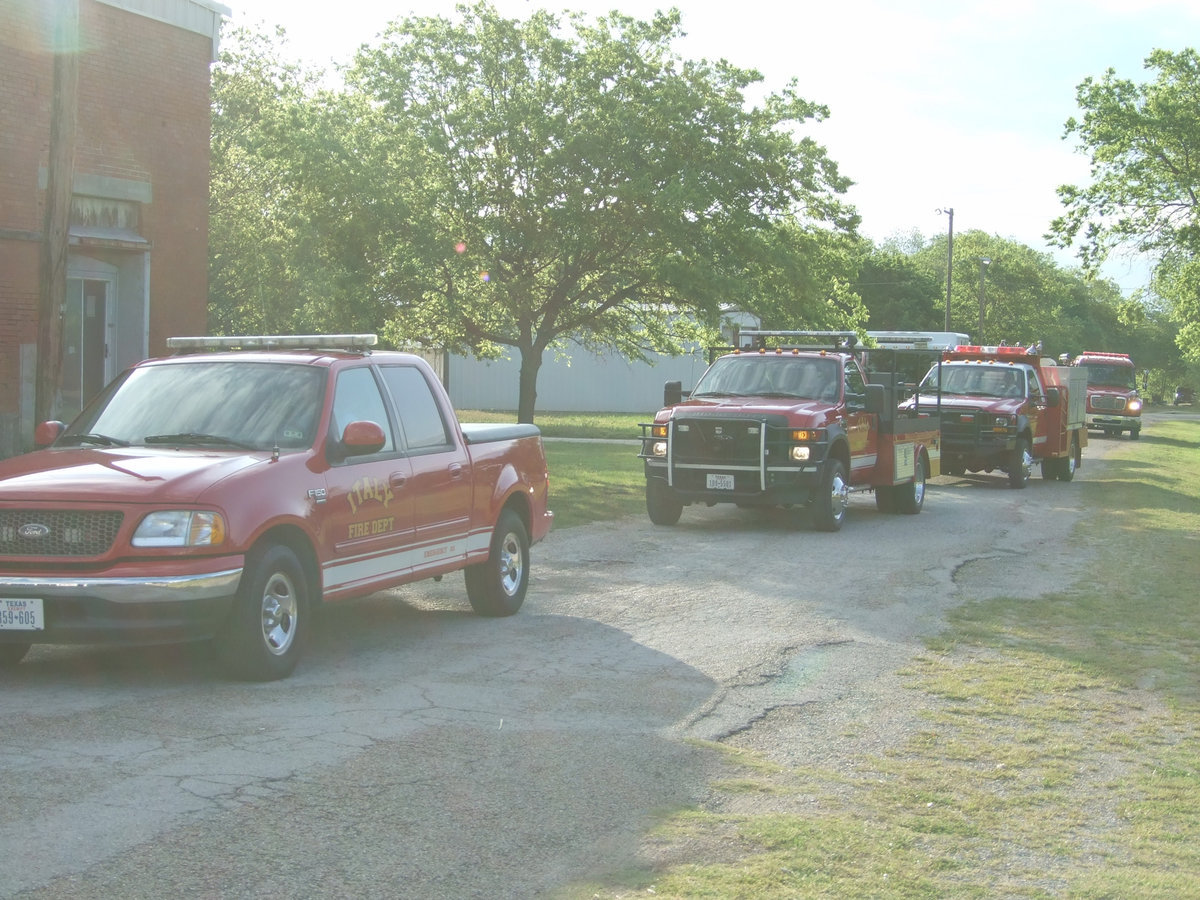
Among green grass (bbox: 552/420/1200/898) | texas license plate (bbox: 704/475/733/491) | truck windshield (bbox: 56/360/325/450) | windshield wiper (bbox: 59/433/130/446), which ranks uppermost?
truck windshield (bbox: 56/360/325/450)

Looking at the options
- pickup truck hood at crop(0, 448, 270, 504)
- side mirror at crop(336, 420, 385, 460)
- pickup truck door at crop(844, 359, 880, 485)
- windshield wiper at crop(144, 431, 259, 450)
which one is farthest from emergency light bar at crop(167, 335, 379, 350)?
pickup truck door at crop(844, 359, 880, 485)

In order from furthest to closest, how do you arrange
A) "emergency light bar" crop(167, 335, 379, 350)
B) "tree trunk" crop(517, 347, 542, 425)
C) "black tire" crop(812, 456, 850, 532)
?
"tree trunk" crop(517, 347, 542, 425)
"black tire" crop(812, 456, 850, 532)
"emergency light bar" crop(167, 335, 379, 350)

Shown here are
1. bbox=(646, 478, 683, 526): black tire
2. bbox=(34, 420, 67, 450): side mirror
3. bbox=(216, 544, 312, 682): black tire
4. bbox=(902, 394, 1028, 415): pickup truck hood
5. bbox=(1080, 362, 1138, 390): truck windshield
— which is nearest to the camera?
bbox=(216, 544, 312, 682): black tire

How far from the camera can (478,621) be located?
10102 mm

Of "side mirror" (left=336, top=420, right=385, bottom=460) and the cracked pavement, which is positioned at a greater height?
"side mirror" (left=336, top=420, right=385, bottom=460)

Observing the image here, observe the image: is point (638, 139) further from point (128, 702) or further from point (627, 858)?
point (627, 858)

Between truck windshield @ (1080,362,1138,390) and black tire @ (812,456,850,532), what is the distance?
32.8m

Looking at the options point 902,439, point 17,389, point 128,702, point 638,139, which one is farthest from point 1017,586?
point 638,139

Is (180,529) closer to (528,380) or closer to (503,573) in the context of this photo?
(503,573)

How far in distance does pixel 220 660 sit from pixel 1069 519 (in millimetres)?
13687

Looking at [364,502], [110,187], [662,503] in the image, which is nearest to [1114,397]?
[662,503]

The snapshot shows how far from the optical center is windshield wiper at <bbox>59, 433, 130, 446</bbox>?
8398 millimetres

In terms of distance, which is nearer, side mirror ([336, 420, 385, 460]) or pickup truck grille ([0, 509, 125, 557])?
pickup truck grille ([0, 509, 125, 557])

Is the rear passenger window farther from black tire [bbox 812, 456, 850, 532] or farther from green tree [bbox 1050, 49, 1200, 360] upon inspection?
green tree [bbox 1050, 49, 1200, 360]
